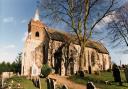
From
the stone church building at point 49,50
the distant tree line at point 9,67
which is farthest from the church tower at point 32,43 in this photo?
the distant tree line at point 9,67

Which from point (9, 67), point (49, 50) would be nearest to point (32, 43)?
point (49, 50)

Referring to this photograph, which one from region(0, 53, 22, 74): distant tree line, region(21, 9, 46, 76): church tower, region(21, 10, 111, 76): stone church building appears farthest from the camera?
region(0, 53, 22, 74): distant tree line

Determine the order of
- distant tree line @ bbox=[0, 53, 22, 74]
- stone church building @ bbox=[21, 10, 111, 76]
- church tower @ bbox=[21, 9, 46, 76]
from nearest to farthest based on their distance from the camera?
church tower @ bbox=[21, 9, 46, 76]
stone church building @ bbox=[21, 10, 111, 76]
distant tree line @ bbox=[0, 53, 22, 74]

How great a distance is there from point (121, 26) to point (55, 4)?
1356 centimetres

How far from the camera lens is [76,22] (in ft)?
101

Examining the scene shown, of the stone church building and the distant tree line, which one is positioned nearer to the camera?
the stone church building

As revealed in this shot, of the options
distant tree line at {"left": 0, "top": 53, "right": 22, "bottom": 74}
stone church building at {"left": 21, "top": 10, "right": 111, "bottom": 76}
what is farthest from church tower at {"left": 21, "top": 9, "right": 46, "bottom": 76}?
distant tree line at {"left": 0, "top": 53, "right": 22, "bottom": 74}

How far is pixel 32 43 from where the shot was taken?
41.6m

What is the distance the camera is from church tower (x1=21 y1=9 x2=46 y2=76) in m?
39.5

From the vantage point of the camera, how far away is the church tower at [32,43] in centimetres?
3949

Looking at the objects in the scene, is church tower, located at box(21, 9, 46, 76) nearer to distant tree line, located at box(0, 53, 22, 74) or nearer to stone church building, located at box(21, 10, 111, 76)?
stone church building, located at box(21, 10, 111, 76)

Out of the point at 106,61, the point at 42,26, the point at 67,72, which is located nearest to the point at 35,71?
the point at 67,72

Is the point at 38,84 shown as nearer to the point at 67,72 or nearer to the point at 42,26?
the point at 67,72

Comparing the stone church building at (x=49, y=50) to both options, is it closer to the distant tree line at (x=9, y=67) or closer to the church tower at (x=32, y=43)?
the church tower at (x=32, y=43)
